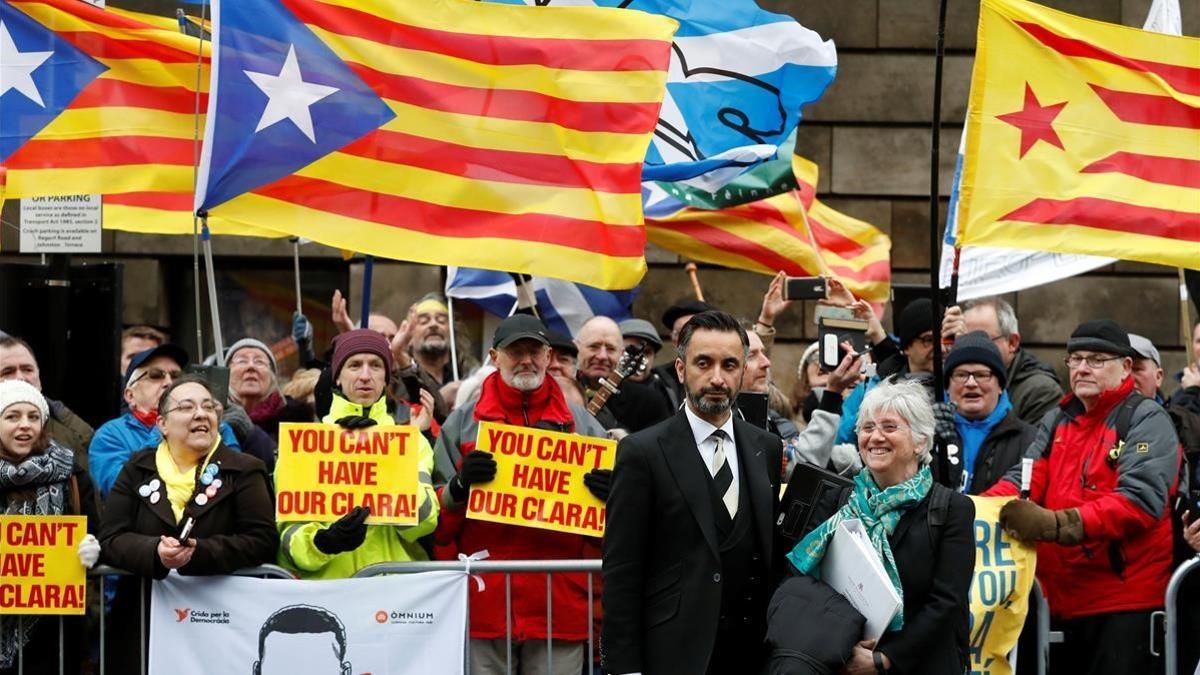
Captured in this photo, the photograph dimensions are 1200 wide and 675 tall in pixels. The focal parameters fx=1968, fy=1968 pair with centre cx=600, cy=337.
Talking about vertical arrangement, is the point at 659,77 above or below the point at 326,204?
above

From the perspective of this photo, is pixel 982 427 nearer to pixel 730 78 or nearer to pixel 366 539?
pixel 730 78

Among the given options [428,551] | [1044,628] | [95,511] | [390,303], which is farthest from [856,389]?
[390,303]

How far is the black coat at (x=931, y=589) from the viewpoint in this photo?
6656 mm

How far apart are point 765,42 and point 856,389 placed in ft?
7.31

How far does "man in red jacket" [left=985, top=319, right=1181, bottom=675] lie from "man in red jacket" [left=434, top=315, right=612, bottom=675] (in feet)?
6.08

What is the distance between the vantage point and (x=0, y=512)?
27.1 feet

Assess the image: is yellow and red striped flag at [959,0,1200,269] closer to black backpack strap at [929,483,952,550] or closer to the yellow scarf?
black backpack strap at [929,483,952,550]

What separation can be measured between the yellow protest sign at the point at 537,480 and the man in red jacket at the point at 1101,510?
176cm

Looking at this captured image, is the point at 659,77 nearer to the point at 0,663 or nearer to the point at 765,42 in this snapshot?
the point at 765,42

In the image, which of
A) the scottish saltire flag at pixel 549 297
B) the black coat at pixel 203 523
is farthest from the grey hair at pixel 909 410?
the scottish saltire flag at pixel 549 297

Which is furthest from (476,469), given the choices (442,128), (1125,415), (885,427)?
(1125,415)

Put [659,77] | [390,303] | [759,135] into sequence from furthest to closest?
[390,303] → [759,135] → [659,77]

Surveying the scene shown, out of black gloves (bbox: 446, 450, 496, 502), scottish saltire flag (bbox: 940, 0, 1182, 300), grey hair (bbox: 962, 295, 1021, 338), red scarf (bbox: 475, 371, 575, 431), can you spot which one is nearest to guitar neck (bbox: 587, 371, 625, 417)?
red scarf (bbox: 475, 371, 575, 431)

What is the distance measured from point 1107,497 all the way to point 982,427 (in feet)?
2.92
